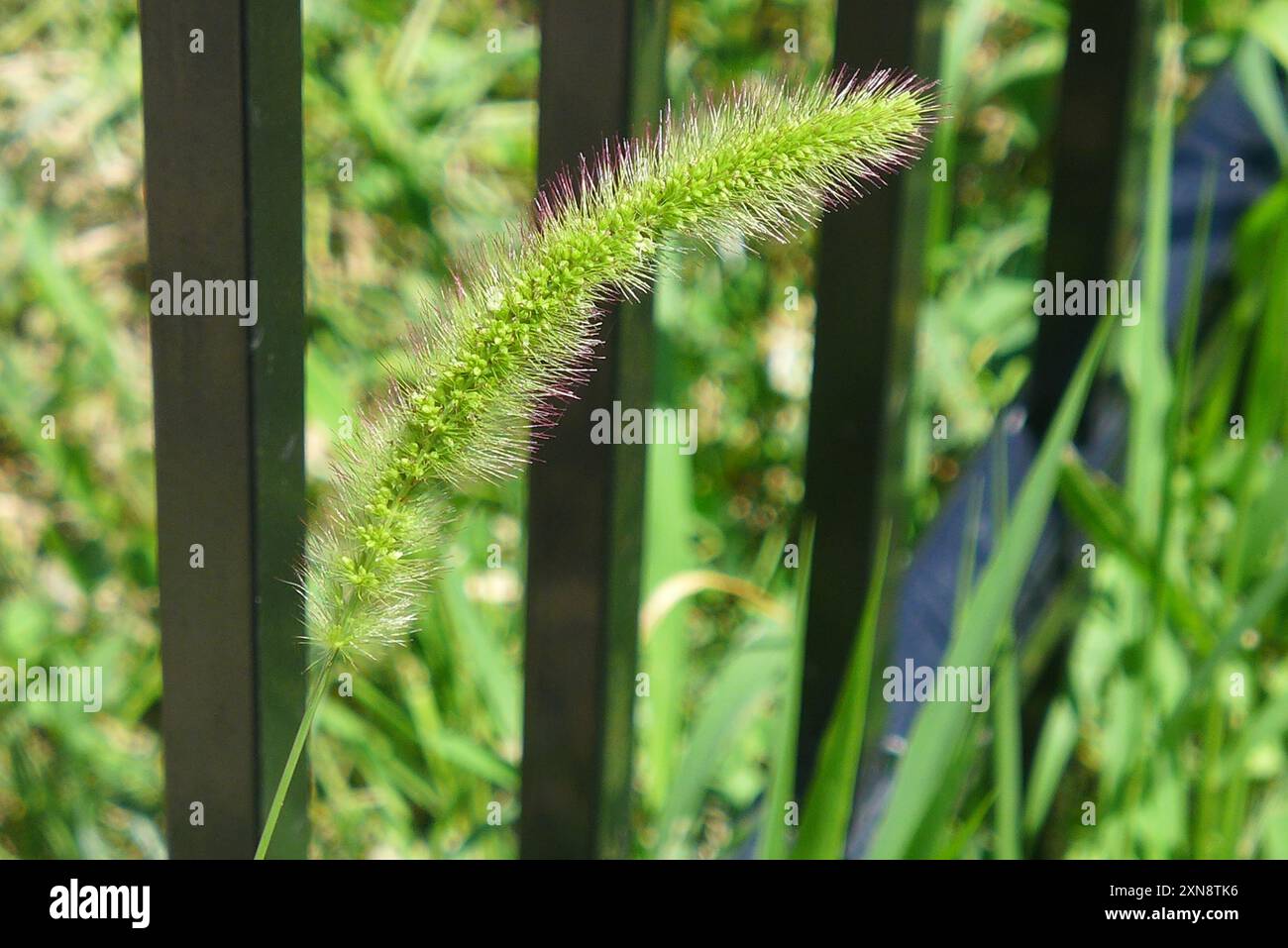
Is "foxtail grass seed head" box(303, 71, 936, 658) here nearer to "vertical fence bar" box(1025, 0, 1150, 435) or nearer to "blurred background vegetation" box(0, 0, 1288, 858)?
"blurred background vegetation" box(0, 0, 1288, 858)

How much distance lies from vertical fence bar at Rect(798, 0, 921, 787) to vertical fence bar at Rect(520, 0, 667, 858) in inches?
8.8

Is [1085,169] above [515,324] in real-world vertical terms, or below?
above

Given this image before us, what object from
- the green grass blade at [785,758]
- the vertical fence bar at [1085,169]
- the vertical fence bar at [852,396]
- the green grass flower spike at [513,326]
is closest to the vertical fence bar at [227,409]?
the green grass flower spike at [513,326]

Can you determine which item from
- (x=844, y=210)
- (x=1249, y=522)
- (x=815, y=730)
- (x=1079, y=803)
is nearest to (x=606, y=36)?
(x=844, y=210)

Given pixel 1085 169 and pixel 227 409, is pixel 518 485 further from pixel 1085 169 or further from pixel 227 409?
pixel 227 409

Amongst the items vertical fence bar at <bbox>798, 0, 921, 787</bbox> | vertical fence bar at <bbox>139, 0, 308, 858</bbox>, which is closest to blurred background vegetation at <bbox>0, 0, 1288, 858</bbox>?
vertical fence bar at <bbox>798, 0, 921, 787</bbox>

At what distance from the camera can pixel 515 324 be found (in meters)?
0.51

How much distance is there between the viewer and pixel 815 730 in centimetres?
103

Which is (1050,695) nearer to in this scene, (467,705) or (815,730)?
(815,730)

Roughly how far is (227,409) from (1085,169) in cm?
94

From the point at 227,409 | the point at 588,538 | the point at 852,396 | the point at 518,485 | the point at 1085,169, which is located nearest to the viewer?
the point at 227,409

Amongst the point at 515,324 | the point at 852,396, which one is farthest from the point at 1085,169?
the point at 515,324

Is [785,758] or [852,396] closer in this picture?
[785,758]
